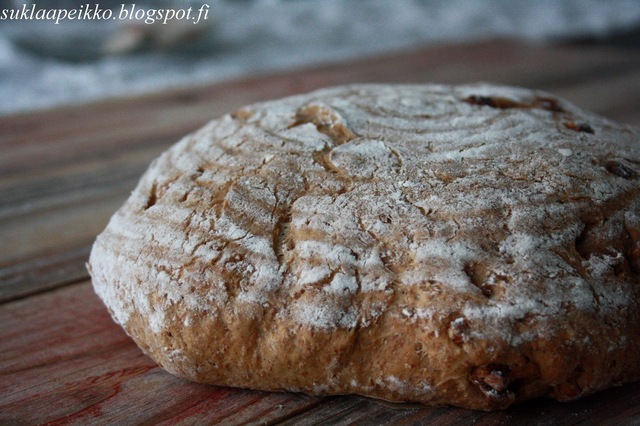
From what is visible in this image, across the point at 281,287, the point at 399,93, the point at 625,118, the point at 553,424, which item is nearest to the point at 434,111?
the point at 399,93

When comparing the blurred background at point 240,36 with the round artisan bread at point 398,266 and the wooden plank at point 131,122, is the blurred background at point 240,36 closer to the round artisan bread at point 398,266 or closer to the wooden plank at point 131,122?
the wooden plank at point 131,122

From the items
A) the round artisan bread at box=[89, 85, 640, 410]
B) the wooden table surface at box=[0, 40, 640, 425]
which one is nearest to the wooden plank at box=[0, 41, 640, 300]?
the wooden table surface at box=[0, 40, 640, 425]

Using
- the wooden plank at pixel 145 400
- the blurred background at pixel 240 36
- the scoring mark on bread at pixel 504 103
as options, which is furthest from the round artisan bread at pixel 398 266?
the blurred background at pixel 240 36

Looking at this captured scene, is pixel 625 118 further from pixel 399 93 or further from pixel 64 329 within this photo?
pixel 64 329

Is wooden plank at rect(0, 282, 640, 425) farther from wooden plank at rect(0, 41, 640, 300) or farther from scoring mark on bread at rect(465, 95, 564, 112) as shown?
scoring mark on bread at rect(465, 95, 564, 112)

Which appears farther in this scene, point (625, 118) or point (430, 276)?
point (625, 118)

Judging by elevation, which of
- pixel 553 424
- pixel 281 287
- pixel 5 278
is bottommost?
pixel 553 424
